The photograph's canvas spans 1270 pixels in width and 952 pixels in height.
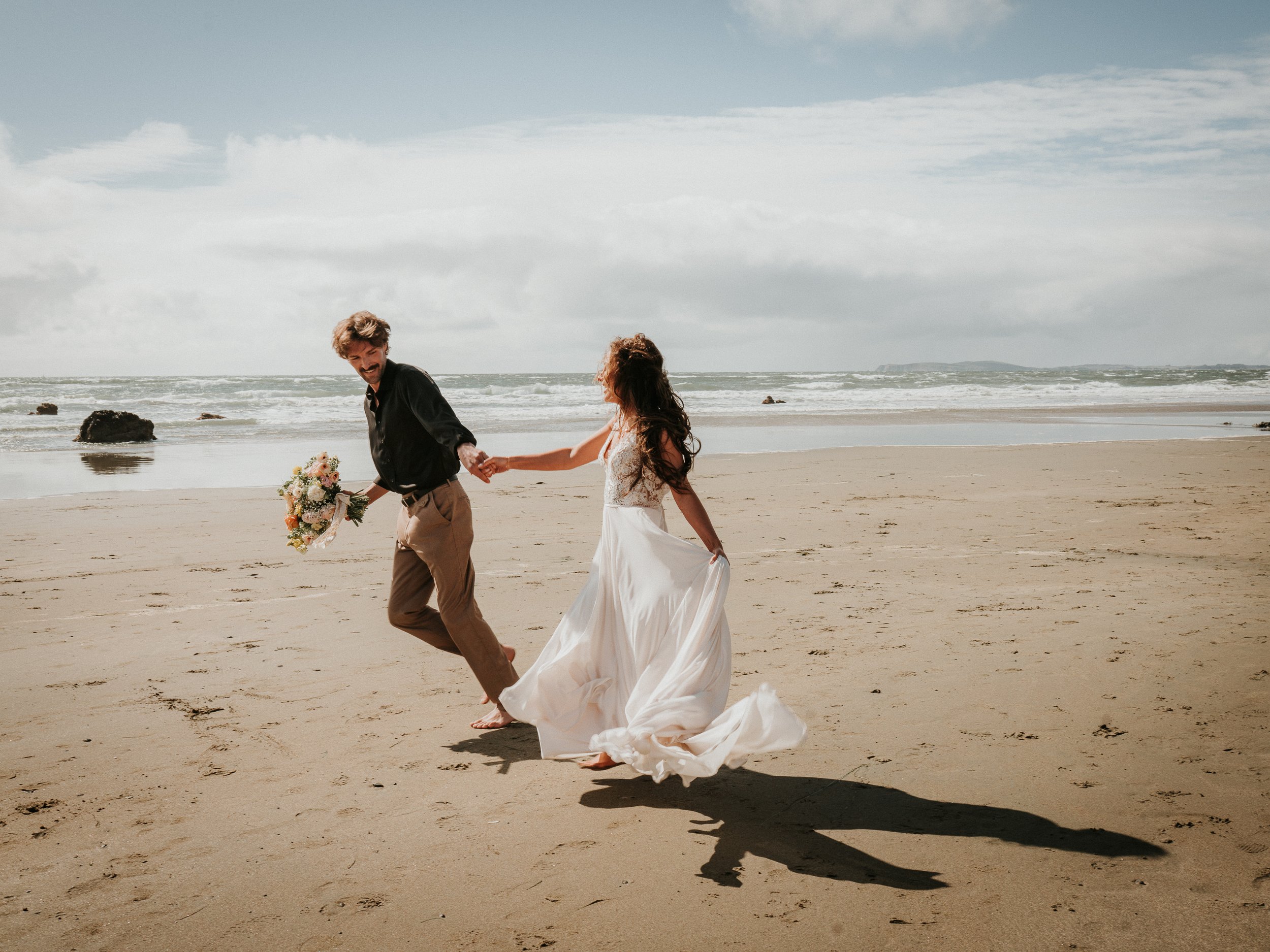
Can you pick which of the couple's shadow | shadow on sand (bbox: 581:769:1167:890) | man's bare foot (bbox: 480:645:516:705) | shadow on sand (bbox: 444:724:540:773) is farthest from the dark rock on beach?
shadow on sand (bbox: 581:769:1167:890)

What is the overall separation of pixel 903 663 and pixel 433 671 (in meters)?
2.88

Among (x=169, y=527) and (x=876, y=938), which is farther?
(x=169, y=527)

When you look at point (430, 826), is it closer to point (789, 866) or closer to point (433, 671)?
point (789, 866)

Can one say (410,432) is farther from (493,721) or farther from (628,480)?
(493,721)

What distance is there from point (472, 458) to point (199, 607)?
13.7 feet

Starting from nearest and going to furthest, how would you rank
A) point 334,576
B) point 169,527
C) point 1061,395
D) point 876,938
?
point 876,938, point 334,576, point 169,527, point 1061,395

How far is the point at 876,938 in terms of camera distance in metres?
2.69

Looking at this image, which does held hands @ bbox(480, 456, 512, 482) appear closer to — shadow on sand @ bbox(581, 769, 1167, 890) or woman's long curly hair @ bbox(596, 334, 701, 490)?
woman's long curly hair @ bbox(596, 334, 701, 490)

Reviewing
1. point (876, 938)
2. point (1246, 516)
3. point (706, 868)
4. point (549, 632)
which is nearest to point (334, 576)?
point (549, 632)

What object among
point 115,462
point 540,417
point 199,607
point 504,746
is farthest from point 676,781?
point 540,417

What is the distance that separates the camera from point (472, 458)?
398 cm

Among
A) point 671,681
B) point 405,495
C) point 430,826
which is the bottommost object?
point 430,826

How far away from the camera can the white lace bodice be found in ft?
12.6

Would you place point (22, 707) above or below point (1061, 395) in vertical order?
below
